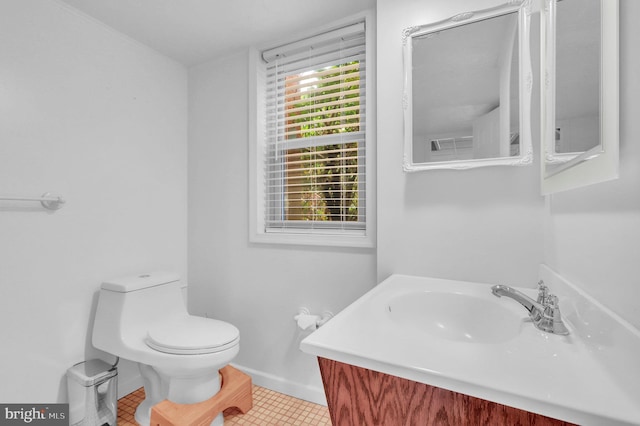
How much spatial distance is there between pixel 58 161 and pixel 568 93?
2.08 meters

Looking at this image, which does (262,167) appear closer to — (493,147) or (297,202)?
(297,202)

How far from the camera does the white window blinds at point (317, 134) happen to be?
5.71 ft

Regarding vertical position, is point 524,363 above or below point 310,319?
above

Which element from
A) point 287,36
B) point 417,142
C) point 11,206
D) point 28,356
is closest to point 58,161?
point 11,206

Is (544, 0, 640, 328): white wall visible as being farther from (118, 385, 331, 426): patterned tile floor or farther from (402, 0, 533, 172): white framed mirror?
(118, 385, 331, 426): patterned tile floor

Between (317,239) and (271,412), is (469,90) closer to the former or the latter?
(317,239)

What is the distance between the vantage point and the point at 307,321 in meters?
1.64

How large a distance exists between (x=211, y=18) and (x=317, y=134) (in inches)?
33.3

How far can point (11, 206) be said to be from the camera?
1.35 meters

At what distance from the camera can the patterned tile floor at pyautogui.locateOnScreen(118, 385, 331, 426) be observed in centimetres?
156

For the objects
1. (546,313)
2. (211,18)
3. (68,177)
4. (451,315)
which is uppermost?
(211,18)

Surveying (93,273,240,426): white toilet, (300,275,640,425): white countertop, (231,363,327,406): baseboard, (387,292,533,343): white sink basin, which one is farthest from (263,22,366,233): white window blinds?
(300,275,640,425): white countertop

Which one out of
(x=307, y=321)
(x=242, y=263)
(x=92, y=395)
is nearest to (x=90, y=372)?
(x=92, y=395)

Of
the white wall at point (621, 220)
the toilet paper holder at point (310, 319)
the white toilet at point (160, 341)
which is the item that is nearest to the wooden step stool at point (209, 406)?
the white toilet at point (160, 341)
